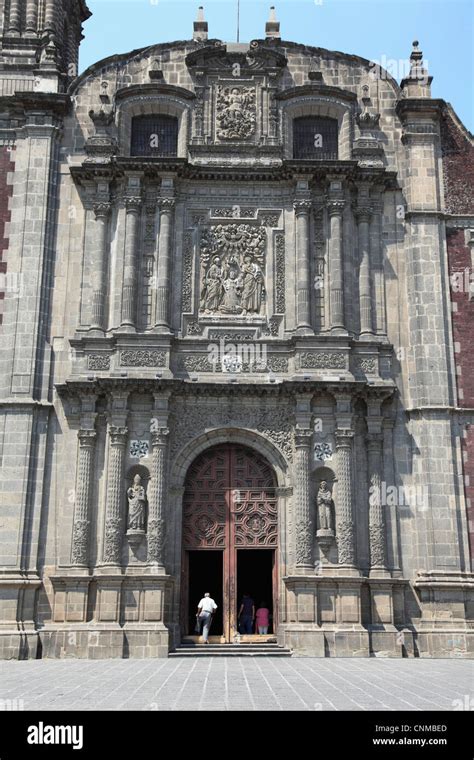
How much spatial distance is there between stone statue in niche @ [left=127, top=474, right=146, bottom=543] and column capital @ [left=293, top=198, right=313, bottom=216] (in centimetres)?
899

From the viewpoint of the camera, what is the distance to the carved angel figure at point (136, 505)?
22.1 meters

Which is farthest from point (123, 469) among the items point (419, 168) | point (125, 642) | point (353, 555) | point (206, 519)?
point (419, 168)

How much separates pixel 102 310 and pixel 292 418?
6233 millimetres

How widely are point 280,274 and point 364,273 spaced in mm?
2445

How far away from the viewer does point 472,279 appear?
24.8 m

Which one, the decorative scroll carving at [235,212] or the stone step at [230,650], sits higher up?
the decorative scroll carving at [235,212]

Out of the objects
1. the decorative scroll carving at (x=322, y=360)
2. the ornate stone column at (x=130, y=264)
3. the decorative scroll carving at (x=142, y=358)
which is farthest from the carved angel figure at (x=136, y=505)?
the decorative scroll carving at (x=322, y=360)

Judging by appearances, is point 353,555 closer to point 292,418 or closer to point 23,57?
point 292,418

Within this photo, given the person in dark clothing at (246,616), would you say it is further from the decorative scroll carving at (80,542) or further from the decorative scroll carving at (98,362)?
the decorative scroll carving at (98,362)

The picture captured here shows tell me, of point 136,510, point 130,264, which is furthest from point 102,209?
point 136,510

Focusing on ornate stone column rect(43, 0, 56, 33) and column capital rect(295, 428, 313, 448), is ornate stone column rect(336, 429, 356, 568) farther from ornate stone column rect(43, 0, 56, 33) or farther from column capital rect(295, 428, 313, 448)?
ornate stone column rect(43, 0, 56, 33)

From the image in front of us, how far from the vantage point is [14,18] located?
27.3 meters

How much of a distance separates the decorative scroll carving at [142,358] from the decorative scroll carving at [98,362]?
1.68 feet

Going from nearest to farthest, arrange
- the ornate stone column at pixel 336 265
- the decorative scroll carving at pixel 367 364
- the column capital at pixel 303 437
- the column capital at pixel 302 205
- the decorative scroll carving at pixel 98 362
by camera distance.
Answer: the column capital at pixel 303 437
the decorative scroll carving at pixel 98 362
the decorative scroll carving at pixel 367 364
the ornate stone column at pixel 336 265
the column capital at pixel 302 205
